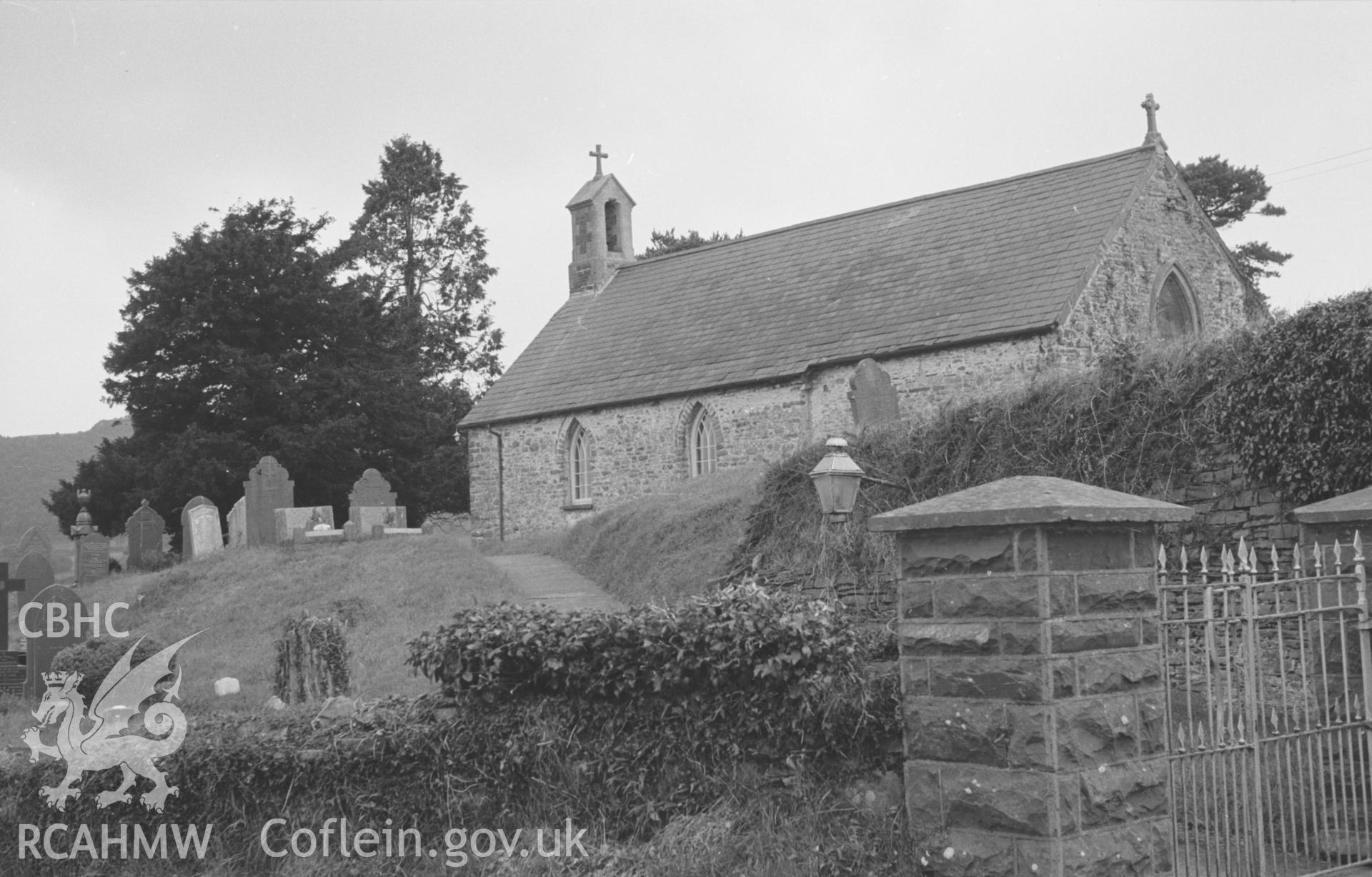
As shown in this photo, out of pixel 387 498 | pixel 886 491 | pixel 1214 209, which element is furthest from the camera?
pixel 1214 209

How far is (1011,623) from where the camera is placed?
5.37m

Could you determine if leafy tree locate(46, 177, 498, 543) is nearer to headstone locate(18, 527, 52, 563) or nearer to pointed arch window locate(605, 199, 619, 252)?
pointed arch window locate(605, 199, 619, 252)

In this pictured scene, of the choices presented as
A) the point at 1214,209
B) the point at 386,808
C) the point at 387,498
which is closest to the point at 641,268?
the point at 387,498

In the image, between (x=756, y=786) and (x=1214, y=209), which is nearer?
(x=756, y=786)

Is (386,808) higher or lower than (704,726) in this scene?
lower

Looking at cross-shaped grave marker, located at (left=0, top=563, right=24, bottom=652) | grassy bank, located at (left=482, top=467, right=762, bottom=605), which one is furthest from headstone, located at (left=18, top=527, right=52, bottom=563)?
grassy bank, located at (left=482, top=467, right=762, bottom=605)

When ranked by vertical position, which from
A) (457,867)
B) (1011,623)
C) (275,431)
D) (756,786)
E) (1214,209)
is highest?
(1214,209)

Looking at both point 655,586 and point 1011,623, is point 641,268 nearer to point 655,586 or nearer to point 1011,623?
point 655,586

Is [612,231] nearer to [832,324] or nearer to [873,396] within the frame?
[832,324]

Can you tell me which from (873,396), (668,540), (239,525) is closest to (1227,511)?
(873,396)

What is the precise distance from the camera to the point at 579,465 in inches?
1187

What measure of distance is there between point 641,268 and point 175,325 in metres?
13.2

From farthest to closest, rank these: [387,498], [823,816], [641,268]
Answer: [641,268]
[387,498]
[823,816]

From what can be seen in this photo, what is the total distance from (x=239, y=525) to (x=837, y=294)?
44.7 ft
